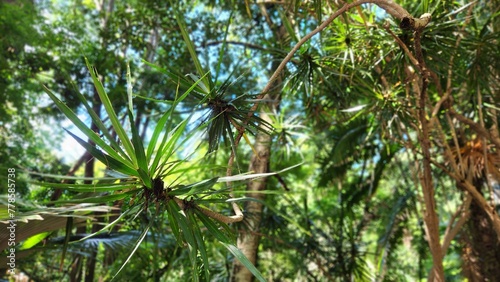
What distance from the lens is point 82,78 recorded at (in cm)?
505

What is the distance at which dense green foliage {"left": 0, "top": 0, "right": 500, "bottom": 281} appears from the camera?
4.46ft

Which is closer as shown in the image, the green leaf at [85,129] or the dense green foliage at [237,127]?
the green leaf at [85,129]

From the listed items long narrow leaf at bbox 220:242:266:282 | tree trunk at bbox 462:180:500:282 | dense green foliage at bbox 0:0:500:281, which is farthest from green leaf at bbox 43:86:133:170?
tree trunk at bbox 462:180:500:282

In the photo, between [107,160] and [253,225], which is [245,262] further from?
[253,225]

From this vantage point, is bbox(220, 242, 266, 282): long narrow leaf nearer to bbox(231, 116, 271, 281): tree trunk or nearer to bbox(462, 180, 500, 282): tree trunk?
bbox(231, 116, 271, 281): tree trunk

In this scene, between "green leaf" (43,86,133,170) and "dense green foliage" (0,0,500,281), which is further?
"dense green foliage" (0,0,500,281)

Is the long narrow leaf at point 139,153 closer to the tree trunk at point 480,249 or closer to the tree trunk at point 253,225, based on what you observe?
the tree trunk at point 253,225

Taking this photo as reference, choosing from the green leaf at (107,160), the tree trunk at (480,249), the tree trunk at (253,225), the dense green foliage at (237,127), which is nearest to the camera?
the green leaf at (107,160)

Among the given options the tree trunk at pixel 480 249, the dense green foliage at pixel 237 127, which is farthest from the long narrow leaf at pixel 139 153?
the tree trunk at pixel 480 249

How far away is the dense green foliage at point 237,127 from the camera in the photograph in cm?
136

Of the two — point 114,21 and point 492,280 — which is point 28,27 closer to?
point 114,21

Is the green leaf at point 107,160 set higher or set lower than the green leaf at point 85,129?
lower

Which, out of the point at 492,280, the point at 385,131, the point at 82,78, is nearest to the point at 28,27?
the point at 82,78

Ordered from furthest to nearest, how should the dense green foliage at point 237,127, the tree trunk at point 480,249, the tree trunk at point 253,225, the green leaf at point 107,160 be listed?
the tree trunk at point 480,249
the tree trunk at point 253,225
the dense green foliage at point 237,127
the green leaf at point 107,160
